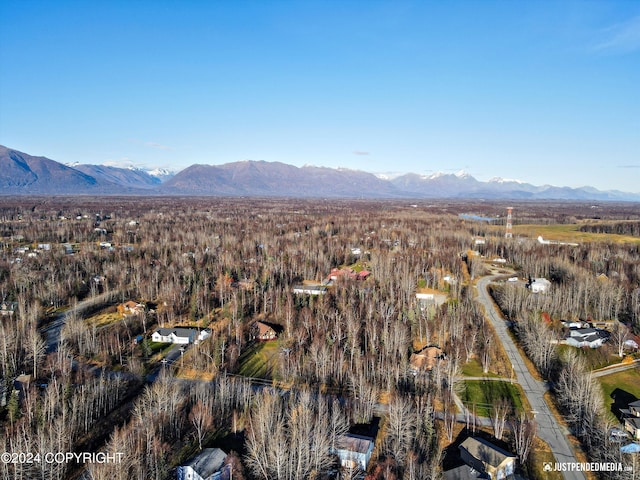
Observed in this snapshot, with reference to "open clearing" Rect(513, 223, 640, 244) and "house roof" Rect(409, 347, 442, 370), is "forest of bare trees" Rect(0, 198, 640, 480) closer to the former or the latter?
"house roof" Rect(409, 347, 442, 370)

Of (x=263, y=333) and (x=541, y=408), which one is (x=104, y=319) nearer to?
(x=263, y=333)

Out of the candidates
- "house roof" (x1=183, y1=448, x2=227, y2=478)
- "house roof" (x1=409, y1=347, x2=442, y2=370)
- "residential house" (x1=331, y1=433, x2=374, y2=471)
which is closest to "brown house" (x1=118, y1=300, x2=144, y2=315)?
"house roof" (x1=183, y1=448, x2=227, y2=478)

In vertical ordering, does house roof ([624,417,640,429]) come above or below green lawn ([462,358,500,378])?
above

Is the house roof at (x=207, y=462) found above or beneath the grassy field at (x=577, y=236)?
beneath

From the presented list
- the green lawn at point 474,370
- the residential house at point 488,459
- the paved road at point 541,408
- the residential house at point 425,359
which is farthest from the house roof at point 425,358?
the residential house at point 488,459

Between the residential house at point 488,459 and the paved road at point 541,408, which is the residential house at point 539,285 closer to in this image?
the paved road at point 541,408

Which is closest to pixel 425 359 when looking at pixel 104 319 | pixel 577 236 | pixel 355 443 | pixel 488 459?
pixel 488 459
